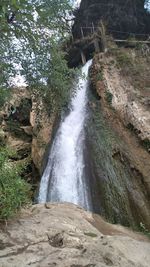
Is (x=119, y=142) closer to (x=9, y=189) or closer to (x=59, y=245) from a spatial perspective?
(x=9, y=189)

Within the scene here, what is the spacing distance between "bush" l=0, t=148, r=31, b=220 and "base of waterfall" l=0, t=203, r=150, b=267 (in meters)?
0.29

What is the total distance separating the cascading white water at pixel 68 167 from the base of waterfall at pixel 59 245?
5.63 metres

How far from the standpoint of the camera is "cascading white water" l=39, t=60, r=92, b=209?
47.4ft

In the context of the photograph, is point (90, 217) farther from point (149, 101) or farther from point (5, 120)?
point (5, 120)

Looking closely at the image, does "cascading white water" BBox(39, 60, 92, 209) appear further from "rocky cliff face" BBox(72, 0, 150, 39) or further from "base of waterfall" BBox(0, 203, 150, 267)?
"rocky cliff face" BBox(72, 0, 150, 39)

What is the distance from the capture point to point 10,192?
7.41m

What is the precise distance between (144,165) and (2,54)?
6619 mm

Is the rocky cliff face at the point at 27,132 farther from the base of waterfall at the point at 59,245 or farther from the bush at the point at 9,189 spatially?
the base of waterfall at the point at 59,245

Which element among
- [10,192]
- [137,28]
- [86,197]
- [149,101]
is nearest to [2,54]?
[10,192]

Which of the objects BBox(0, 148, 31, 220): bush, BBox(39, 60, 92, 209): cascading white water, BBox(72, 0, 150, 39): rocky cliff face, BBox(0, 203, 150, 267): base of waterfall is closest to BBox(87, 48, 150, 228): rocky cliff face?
BBox(39, 60, 92, 209): cascading white water

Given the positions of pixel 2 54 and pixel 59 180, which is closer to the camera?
pixel 2 54

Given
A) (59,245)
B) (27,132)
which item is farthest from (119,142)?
(59,245)

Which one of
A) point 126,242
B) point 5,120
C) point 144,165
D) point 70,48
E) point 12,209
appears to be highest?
point 70,48

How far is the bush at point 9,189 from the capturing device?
7.27m
